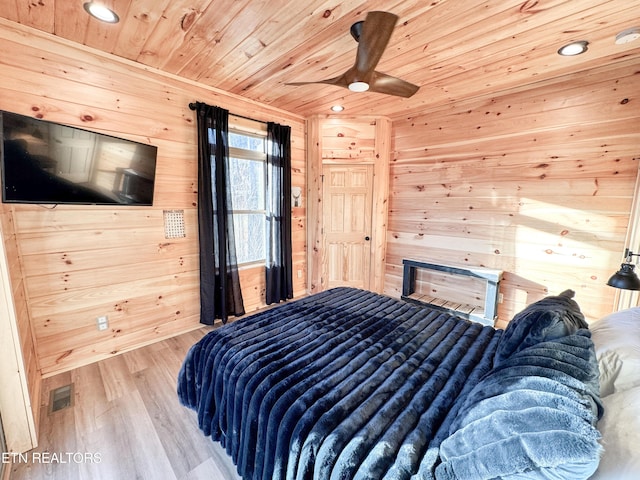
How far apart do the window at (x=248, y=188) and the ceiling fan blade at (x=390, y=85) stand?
163 centimetres

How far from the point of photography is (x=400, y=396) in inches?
43.6

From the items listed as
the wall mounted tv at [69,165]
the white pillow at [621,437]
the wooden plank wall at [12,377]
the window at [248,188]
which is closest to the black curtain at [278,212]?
the window at [248,188]

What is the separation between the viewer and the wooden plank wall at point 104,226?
1911 mm

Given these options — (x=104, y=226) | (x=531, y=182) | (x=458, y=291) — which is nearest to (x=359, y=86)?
(x=531, y=182)

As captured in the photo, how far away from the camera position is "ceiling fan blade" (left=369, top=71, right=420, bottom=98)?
6.59 feet

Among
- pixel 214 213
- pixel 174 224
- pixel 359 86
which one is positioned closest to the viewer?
pixel 359 86

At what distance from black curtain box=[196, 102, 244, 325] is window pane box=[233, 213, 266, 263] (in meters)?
0.32

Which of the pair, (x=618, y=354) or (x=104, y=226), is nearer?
(x=618, y=354)

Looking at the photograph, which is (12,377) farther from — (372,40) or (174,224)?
(372,40)

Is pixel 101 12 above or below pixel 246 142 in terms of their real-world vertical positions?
above

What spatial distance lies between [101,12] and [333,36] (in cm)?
151

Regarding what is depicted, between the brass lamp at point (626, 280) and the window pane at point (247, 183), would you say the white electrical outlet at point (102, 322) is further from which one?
the brass lamp at point (626, 280)

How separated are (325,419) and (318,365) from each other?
32cm

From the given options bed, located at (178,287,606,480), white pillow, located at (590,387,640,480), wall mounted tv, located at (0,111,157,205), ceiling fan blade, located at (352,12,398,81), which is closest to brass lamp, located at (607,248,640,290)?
bed, located at (178,287,606,480)
